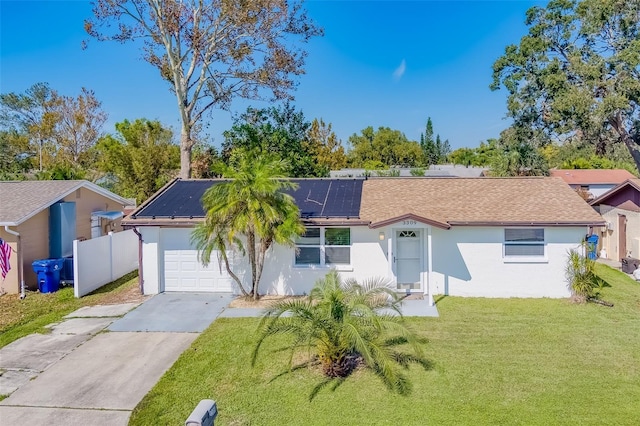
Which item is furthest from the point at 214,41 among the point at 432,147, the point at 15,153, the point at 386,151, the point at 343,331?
the point at 432,147

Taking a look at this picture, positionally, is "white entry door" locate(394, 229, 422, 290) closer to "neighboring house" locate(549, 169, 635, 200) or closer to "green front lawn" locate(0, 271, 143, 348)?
"green front lawn" locate(0, 271, 143, 348)

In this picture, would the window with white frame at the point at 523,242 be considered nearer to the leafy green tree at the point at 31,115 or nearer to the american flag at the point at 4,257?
the american flag at the point at 4,257

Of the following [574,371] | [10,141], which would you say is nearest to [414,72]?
[574,371]

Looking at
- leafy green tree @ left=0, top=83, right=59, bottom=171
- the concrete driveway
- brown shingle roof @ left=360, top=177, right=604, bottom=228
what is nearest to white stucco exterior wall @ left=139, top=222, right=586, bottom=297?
brown shingle roof @ left=360, top=177, right=604, bottom=228

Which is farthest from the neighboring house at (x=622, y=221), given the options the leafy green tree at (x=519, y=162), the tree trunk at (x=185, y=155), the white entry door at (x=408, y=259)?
the tree trunk at (x=185, y=155)

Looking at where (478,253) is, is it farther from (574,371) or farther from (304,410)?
(304,410)

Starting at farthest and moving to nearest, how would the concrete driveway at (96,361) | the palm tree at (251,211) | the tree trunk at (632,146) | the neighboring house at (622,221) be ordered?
the tree trunk at (632,146), the neighboring house at (622,221), the palm tree at (251,211), the concrete driveway at (96,361)
